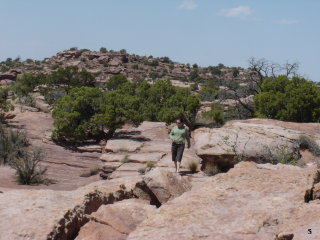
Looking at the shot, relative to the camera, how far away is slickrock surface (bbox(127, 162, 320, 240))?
3887 mm

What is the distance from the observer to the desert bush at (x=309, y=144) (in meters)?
13.9

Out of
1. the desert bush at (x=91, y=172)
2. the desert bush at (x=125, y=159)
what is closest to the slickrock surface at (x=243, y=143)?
the desert bush at (x=125, y=159)

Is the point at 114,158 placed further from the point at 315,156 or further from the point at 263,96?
the point at 263,96

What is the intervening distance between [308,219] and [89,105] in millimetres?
18151

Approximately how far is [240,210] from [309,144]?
1045 cm

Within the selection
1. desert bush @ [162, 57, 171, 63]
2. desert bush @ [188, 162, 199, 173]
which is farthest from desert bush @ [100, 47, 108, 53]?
desert bush @ [188, 162, 199, 173]

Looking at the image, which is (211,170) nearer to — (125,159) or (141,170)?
(141,170)

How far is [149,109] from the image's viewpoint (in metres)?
24.8

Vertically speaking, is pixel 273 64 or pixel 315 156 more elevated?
pixel 273 64

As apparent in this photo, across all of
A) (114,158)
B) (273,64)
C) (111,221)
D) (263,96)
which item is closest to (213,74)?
(273,64)

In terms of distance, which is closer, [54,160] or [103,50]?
[54,160]

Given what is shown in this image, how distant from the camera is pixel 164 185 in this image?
7113 mm

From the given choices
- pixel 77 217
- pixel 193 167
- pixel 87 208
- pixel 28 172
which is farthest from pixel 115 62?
pixel 77 217

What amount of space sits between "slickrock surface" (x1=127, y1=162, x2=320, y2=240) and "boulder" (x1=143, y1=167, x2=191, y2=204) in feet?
5.66
